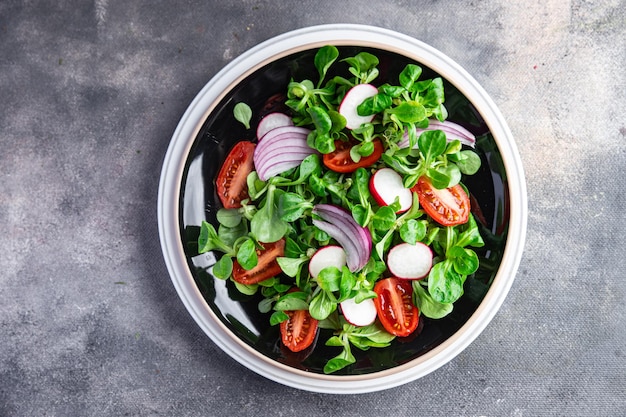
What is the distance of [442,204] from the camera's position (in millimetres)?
1346

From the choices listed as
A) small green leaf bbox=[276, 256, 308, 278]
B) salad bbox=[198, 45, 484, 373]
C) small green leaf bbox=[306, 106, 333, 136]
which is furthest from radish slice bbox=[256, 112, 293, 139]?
small green leaf bbox=[276, 256, 308, 278]

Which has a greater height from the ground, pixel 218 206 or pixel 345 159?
pixel 345 159

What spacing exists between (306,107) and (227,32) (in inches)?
16.0

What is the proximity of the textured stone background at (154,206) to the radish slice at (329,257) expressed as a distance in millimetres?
475

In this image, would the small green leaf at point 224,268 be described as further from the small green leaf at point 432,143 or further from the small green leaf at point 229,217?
the small green leaf at point 432,143

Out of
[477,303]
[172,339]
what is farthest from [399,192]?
[172,339]

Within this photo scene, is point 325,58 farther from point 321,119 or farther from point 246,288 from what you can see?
point 246,288

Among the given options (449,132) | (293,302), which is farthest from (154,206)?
(449,132)

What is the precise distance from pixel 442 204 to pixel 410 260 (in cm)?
16

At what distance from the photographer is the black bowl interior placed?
1.37 meters

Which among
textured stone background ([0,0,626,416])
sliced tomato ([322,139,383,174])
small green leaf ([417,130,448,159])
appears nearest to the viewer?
small green leaf ([417,130,448,159])

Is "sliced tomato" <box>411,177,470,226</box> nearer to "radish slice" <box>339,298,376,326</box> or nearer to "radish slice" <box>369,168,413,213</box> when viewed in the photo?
"radish slice" <box>369,168,413,213</box>

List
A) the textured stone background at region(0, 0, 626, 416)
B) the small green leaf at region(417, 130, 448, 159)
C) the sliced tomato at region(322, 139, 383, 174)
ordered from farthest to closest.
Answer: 1. the textured stone background at region(0, 0, 626, 416)
2. the sliced tomato at region(322, 139, 383, 174)
3. the small green leaf at region(417, 130, 448, 159)

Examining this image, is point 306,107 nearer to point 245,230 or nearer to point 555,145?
point 245,230
